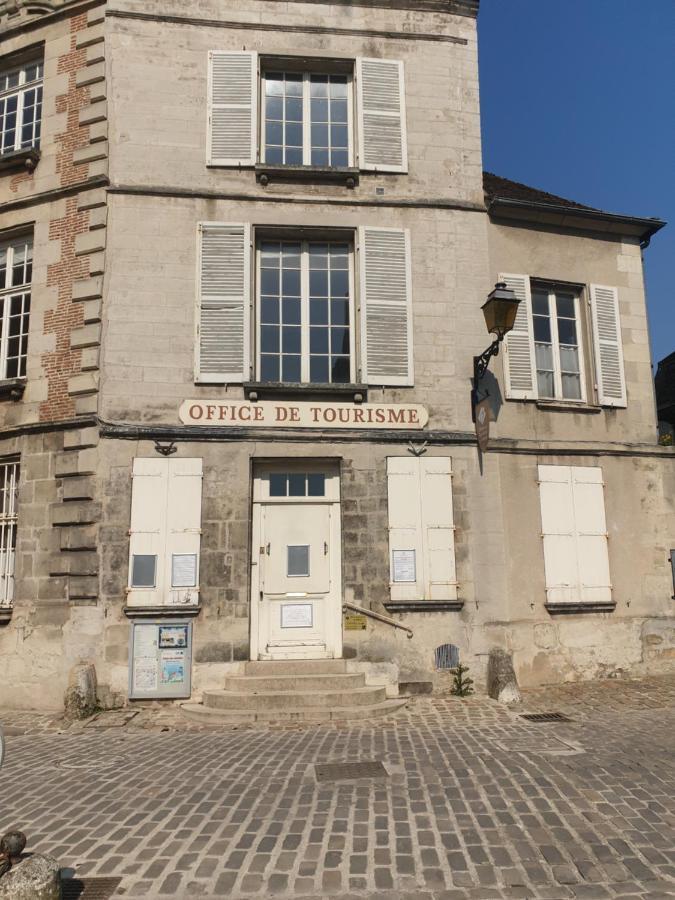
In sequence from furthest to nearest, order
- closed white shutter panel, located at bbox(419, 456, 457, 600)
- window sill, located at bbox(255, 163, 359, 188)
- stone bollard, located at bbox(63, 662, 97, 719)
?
window sill, located at bbox(255, 163, 359, 188)
closed white shutter panel, located at bbox(419, 456, 457, 600)
stone bollard, located at bbox(63, 662, 97, 719)

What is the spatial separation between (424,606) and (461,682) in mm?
973

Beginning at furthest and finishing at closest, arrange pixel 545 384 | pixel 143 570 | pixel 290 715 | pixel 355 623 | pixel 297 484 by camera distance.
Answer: pixel 545 384, pixel 297 484, pixel 355 623, pixel 143 570, pixel 290 715

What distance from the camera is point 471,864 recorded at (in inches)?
142

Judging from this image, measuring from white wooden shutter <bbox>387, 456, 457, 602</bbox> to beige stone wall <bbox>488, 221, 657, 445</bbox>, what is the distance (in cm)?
119

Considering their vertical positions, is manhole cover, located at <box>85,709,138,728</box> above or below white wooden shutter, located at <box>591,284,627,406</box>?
→ below

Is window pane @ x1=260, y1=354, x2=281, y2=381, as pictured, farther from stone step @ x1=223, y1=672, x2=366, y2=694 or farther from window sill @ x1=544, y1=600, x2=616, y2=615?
window sill @ x1=544, y1=600, x2=616, y2=615

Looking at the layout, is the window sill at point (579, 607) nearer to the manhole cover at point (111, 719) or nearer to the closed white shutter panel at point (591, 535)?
the closed white shutter panel at point (591, 535)

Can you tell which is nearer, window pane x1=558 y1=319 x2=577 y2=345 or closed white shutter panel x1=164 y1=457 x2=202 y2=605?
closed white shutter panel x1=164 y1=457 x2=202 y2=605

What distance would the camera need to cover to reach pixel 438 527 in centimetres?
820

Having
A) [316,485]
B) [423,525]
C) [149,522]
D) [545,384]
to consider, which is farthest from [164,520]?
[545,384]

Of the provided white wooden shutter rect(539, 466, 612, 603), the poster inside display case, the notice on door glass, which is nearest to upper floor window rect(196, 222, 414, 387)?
the notice on door glass

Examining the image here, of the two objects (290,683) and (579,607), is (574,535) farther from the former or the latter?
(290,683)

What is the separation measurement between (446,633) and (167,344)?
16.3ft

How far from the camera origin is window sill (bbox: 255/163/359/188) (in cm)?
876
